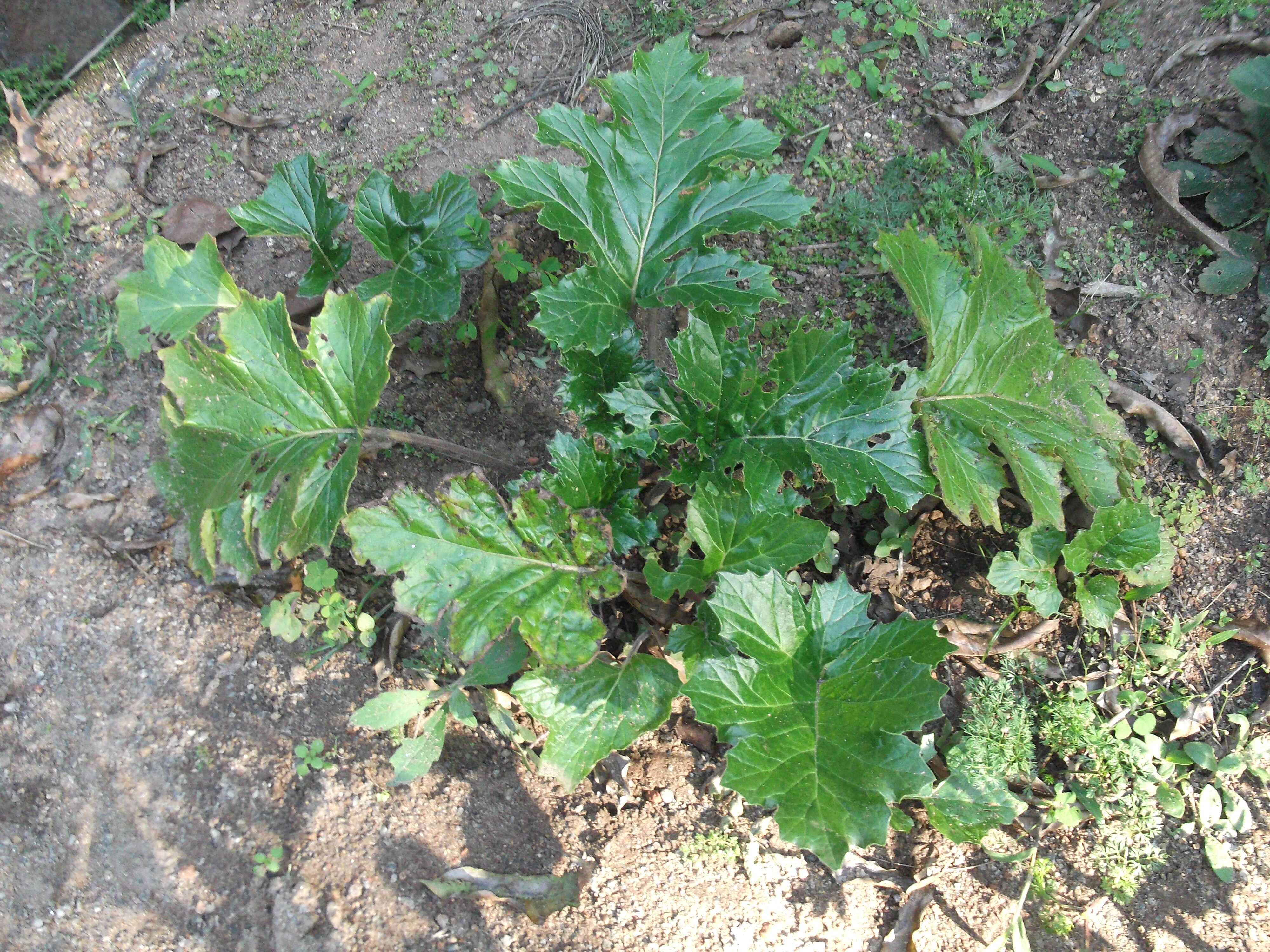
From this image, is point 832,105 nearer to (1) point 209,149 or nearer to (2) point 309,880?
(1) point 209,149

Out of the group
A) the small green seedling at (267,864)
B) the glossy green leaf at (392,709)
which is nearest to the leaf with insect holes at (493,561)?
the glossy green leaf at (392,709)

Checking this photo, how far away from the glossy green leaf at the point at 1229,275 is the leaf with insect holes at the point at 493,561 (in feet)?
7.86

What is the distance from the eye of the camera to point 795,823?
1884 millimetres

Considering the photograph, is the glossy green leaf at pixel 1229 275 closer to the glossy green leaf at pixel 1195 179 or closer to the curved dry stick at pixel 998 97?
the glossy green leaf at pixel 1195 179

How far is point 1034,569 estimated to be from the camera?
8.57ft

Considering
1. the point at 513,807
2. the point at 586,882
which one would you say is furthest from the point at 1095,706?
the point at 513,807

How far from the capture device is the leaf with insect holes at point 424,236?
2781mm

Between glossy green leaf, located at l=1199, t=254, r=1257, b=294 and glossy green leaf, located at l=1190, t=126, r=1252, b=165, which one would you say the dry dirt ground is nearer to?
glossy green leaf, located at l=1199, t=254, r=1257, b=294

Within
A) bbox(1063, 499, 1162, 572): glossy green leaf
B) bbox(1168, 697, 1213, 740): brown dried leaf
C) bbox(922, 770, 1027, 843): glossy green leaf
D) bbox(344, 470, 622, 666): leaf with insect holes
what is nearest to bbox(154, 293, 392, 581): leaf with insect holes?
bbox(344, 470, 622, 666): leaf with insect holes

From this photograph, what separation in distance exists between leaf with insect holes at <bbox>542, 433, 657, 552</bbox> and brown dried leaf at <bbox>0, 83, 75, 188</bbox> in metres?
2.63

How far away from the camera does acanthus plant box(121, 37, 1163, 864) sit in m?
2.14

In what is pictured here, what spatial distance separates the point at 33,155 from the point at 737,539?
3427 mm

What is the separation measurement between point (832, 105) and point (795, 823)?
273cm

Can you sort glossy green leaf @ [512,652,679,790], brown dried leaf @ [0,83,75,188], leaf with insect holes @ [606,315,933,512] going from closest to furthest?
glossy green leaf @ [512,652,679,790]
leaf with insect holes @ [606,315,933,512]
brown dried leaf @ [0,83,75,188]
